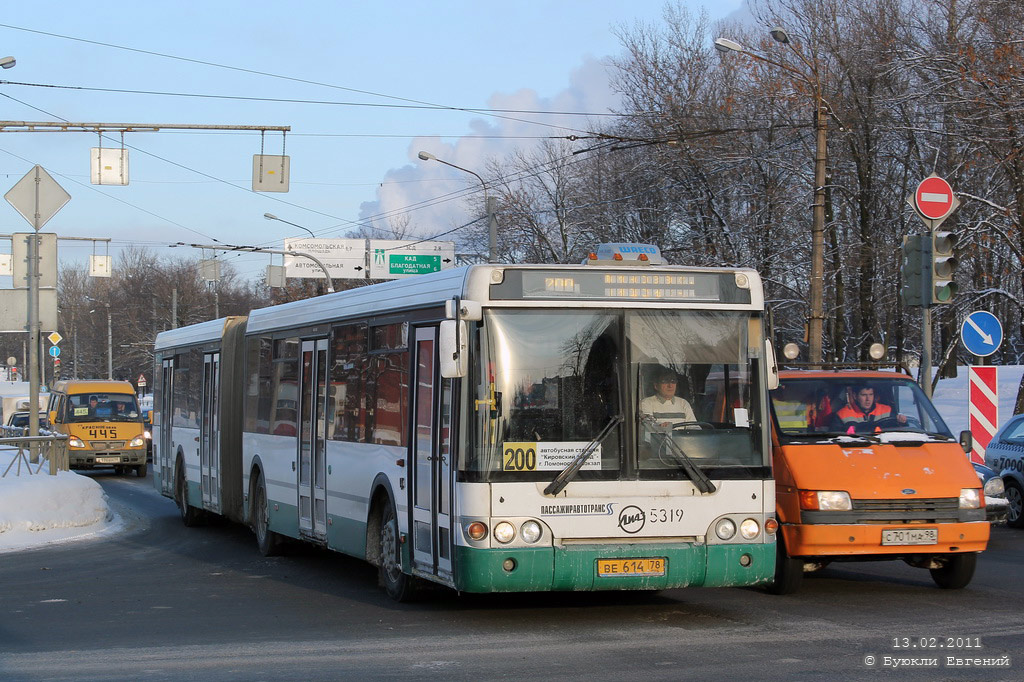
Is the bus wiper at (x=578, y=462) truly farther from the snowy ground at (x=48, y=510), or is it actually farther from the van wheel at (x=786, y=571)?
the snowy ground at (x=48, y=510)

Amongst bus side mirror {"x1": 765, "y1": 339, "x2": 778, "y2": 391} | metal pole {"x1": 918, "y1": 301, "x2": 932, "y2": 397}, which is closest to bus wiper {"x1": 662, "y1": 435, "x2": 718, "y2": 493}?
bus side mirror {"x1": 765, "y1": 339, "x2": 778, "y2": 391}

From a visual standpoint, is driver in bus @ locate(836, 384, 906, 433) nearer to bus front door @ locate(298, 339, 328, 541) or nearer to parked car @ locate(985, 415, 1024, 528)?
bus front door @ locate(298, 339, 328, 541)

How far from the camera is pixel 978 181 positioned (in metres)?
30.6

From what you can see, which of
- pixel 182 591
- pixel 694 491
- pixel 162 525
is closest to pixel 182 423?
pixel 162 525

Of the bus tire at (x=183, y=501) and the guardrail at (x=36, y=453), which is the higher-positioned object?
the guardrail at (x=36, y=453)

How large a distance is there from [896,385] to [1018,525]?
21.1 ft

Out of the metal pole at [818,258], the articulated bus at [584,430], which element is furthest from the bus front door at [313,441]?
the metal pole at [818,258]

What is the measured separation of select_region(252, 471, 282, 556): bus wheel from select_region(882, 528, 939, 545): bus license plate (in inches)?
276

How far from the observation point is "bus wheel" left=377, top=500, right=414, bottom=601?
1038 centimetres

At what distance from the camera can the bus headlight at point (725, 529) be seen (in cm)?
927

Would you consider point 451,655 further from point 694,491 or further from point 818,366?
point 818,366

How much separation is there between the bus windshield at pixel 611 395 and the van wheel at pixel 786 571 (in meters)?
1.59

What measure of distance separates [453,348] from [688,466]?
189cm

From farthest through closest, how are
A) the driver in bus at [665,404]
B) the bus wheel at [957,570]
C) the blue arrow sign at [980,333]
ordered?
the blue arrow sign at [980,333] < the bus wheel at [957,570] < the driver in bus at [665,404]
